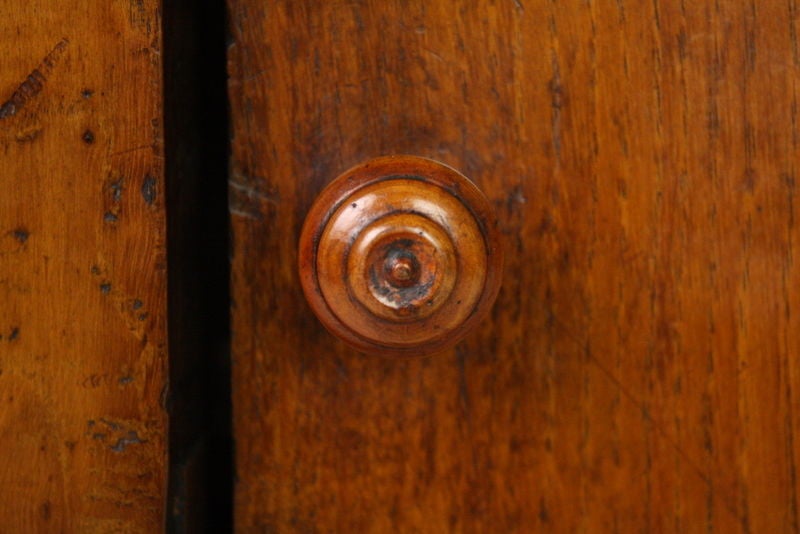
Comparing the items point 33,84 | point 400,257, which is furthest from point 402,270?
point 33,84

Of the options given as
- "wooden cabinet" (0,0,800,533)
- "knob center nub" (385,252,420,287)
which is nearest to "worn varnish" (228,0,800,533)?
"wooden cabinet" (0,0,800,533)

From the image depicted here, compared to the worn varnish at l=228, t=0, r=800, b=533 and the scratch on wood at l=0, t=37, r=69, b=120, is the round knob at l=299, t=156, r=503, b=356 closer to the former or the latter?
the worn varnish at l=228, t=0, r=800, b=533

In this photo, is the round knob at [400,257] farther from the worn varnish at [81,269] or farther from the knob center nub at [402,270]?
the worn varnish at [81,269]

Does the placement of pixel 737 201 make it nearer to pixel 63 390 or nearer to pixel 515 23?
pixel 515 23

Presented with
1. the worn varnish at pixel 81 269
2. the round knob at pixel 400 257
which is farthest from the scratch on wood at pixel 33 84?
the round knob at pixel 400 257

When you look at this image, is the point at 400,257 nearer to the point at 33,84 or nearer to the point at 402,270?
the point at 402,270

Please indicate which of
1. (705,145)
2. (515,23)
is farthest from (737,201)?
(515,23)

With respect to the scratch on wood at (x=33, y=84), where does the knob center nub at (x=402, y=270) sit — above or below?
below
